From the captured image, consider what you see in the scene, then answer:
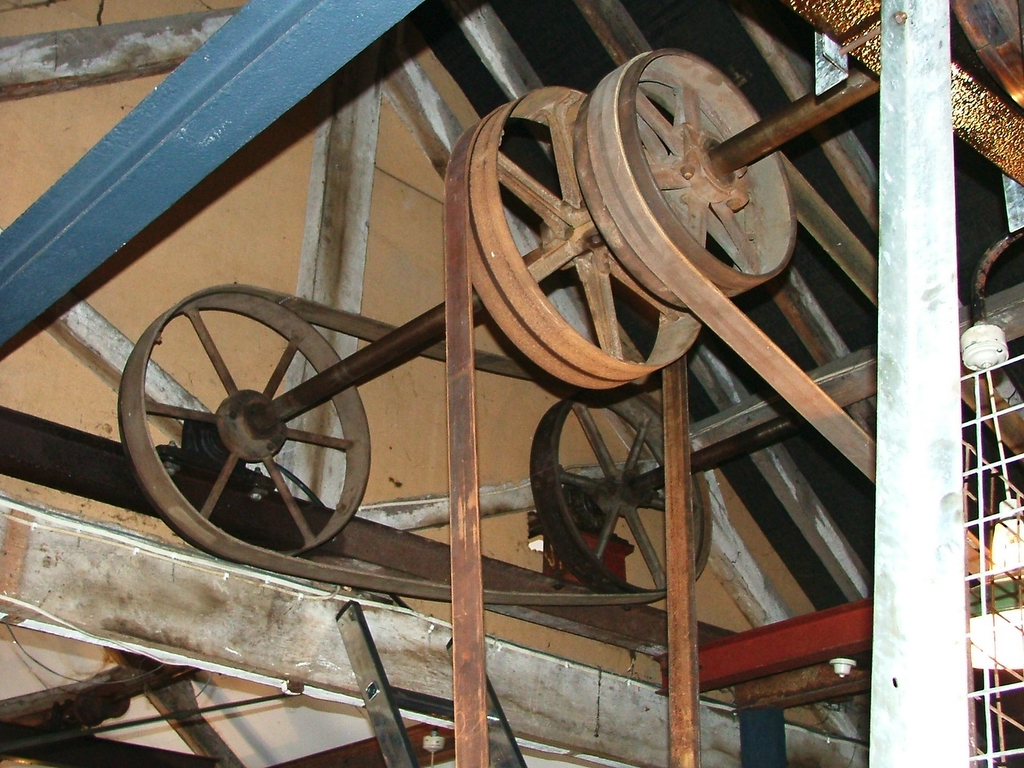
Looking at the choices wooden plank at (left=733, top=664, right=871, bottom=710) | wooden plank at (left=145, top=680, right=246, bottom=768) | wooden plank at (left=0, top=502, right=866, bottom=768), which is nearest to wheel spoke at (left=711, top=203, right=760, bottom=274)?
wooden plank at (left=0, top=502, right=866, bottom=768)

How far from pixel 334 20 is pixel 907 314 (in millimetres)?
1113

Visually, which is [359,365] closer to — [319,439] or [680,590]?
[319,439]

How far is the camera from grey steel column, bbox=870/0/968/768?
99 centimetres

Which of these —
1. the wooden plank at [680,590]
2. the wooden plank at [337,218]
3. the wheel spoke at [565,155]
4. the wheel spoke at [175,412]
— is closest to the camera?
the wooden plank at [680,590]

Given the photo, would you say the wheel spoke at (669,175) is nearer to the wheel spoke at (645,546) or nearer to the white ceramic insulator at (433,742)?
the wheel spoke at (645,546)

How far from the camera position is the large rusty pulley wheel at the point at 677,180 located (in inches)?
89.3

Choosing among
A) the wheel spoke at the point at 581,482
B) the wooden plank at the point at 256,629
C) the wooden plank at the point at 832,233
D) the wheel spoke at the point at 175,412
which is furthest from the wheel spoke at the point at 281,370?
the wooden plank at the point at 832,233

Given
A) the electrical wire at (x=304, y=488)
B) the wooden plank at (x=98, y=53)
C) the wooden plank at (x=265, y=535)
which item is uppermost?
the wooden plank at (x=98, y=53)

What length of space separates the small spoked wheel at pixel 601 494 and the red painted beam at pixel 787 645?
35 cm

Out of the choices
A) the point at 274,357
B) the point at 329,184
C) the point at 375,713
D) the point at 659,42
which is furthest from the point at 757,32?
the point at 375,713

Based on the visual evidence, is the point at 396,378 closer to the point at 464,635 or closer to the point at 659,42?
the point at 659,42

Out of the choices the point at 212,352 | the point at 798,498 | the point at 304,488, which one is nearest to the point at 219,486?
the point at 304,488

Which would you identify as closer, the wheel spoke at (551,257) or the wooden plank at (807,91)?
the wheel spoke at (551,257)

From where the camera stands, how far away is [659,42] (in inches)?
160
